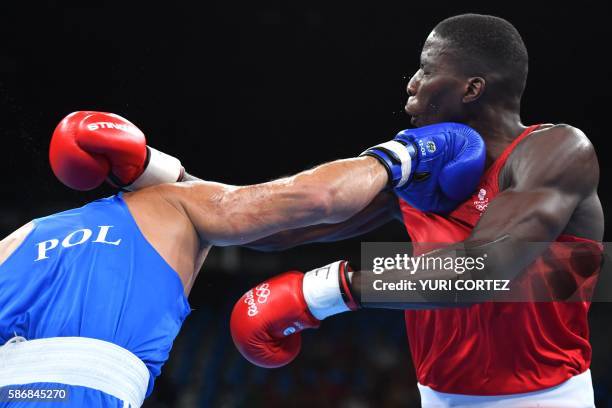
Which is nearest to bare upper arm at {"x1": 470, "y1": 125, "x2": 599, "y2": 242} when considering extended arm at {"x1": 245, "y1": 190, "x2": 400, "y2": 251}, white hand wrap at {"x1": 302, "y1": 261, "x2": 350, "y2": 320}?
white hand wrap at {"x1": 302, "y1": 261, "x2": 350, "y2": 320}

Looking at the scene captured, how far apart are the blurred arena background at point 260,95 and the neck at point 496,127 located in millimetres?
3849

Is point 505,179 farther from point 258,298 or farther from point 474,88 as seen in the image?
point 258,298

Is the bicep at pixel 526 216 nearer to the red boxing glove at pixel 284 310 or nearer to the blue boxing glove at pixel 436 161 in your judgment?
the blue boxing glove at pixel 436 161

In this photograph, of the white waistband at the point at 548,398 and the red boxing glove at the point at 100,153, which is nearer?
the red boxing glove at the point at 100,153

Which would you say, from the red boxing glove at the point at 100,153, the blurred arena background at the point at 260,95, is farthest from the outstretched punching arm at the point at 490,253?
the blurred arena background at the point at 260,95

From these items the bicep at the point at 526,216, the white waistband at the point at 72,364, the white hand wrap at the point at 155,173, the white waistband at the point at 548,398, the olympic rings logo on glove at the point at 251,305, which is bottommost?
the white waistband at the point at 548,398

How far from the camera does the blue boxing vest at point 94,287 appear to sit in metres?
1.92

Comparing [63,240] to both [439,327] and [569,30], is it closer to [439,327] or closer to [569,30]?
[439,327]

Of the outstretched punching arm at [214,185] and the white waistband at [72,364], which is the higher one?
the outstretched punching arm at [214,185]

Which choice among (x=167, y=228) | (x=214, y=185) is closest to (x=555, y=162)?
(x=214, y=185)

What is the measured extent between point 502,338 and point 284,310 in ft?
2.58

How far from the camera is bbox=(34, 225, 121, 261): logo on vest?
2.01 metres

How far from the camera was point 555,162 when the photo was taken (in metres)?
2.49

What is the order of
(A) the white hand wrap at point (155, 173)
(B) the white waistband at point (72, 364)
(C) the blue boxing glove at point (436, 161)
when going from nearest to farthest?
(B) the white waistband at point (72, 364)
(A) the white hand wrap at point (155, 173)
(C) the blue boxing glove at point (436, 161)
